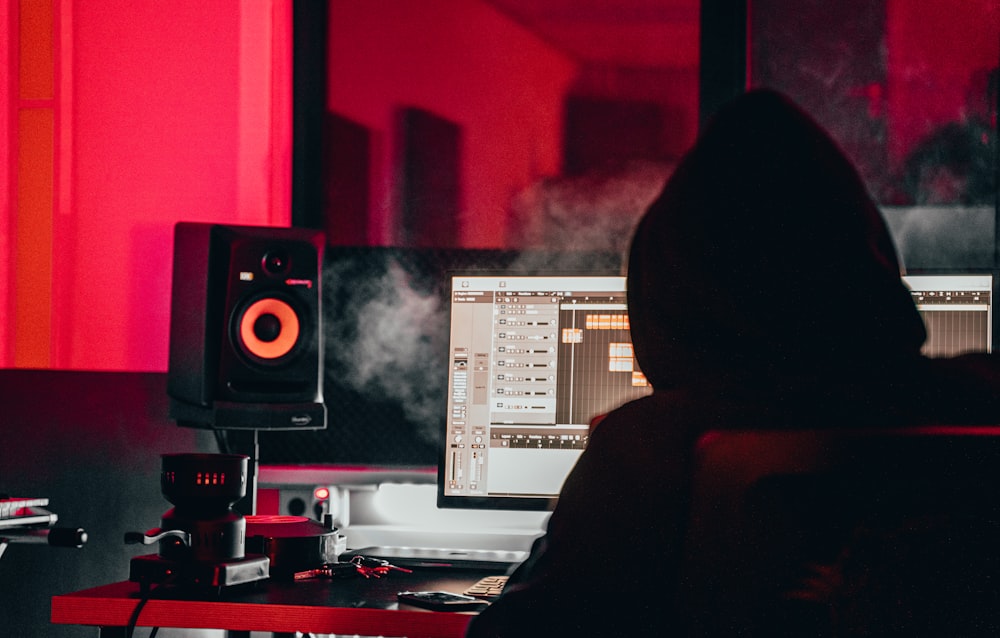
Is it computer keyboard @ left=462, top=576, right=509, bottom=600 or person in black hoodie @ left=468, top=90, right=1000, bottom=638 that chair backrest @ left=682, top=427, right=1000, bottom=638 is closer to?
person in black hoodie @ left=468, top=90, right=1000, bottom=638

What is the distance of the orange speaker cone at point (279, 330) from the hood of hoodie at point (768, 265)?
968mm

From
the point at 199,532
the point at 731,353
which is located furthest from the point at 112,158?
the point at 731,353

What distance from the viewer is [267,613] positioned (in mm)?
1239

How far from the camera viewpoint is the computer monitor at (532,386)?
162 cm

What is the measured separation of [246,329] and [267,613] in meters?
0.62

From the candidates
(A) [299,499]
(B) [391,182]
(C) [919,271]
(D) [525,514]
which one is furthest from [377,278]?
(C) [919,271]

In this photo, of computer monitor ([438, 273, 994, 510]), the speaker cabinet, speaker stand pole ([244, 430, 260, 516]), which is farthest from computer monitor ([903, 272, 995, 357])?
speaker stand pole ([244, 430, 260, 516])

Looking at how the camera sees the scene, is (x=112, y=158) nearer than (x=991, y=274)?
No

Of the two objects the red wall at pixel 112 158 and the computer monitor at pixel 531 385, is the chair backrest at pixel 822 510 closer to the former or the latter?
the computer monitor at pixel 531 385

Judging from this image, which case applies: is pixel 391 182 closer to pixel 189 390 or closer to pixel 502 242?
pixel 502 242

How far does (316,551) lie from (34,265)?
1051mm

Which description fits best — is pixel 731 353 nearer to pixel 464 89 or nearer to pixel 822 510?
pixel 822 510

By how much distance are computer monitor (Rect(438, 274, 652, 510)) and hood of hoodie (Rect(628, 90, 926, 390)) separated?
27.5 inches

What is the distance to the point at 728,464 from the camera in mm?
685
